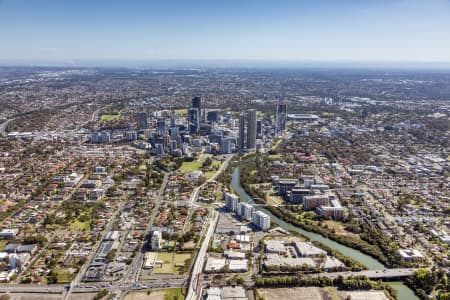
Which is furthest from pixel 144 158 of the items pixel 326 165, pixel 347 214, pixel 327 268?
pixel 327 268

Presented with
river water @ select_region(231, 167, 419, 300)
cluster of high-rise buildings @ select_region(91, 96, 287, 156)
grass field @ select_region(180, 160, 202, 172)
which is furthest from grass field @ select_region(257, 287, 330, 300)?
cluster of high-rise buildings @ select_region(91, 96, 287, 156)

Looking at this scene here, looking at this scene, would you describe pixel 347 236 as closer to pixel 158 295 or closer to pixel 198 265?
pixel 198 265

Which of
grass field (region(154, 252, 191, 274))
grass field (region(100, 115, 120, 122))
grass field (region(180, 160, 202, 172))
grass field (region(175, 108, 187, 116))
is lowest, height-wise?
grass field (region(180, 160, 202, 172))

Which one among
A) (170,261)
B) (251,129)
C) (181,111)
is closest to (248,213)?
(170,261)

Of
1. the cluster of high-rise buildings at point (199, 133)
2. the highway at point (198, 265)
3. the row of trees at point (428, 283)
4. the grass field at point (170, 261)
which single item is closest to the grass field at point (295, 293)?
the highway at point (198, 265)

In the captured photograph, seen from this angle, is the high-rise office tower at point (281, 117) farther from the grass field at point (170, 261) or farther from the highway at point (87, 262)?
the grass field at point (170, 261)

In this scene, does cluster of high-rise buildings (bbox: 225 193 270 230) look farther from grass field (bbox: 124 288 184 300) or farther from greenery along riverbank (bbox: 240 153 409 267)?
grass field (bbox: 124 288 184 300)
